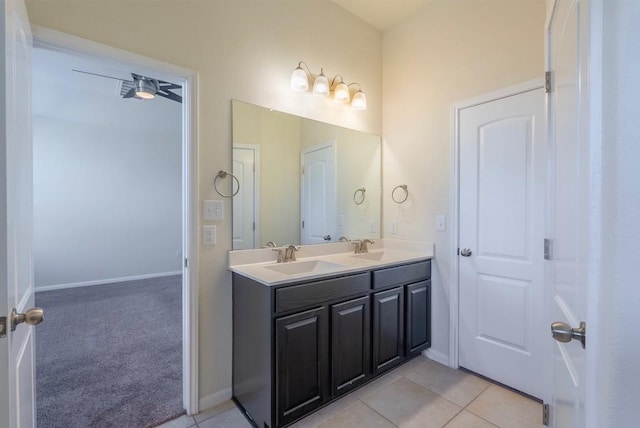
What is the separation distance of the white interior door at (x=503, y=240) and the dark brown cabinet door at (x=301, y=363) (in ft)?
4.07

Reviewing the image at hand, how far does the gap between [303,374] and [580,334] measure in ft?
4.43

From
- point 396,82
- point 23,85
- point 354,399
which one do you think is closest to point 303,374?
point 354,399

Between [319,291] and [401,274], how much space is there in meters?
0.80

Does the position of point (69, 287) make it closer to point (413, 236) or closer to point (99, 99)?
point (99, 99)

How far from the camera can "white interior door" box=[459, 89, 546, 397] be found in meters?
1.96

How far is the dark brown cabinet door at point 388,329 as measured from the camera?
207cm

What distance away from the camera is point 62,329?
121 inches

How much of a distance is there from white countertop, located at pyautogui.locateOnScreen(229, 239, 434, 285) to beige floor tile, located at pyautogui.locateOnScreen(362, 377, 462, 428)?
2.78ft

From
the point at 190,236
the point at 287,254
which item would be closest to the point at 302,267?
the point at 287,254

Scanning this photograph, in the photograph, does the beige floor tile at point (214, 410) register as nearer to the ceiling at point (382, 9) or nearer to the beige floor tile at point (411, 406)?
the beige floor tile at point (411, 406)

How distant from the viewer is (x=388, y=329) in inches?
84.7

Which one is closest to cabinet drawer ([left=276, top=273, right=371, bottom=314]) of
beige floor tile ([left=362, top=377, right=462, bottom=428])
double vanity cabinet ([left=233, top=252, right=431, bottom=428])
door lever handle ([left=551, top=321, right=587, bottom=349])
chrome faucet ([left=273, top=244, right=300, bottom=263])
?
double vanity cabinet ([left=233, top=252, right=431, bottom=428])

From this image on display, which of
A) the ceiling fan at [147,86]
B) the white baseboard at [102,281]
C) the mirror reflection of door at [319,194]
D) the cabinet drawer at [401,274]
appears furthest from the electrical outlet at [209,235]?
the white baseboard at [102,281]

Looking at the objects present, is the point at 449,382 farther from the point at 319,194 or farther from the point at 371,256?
the point at 319,194
